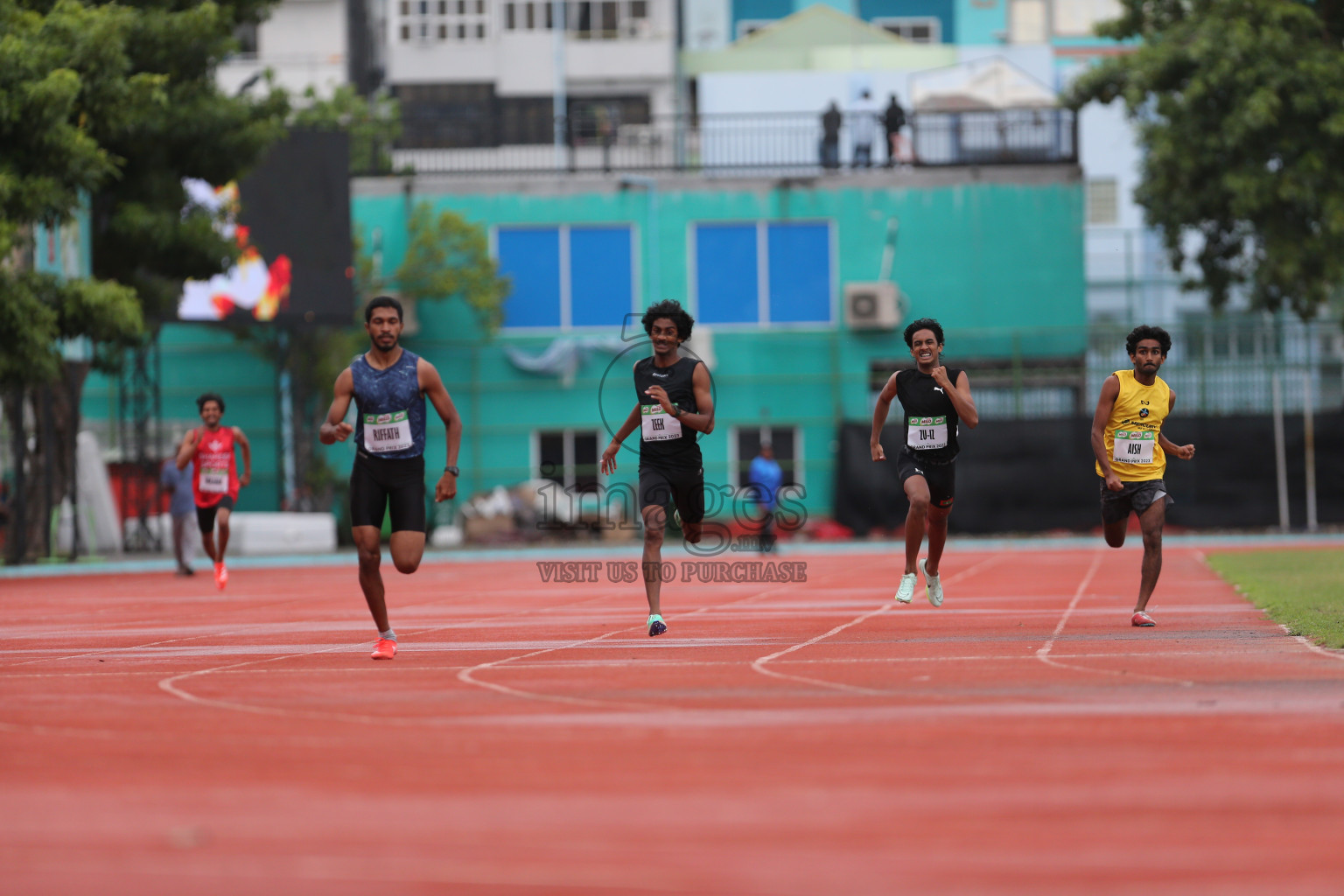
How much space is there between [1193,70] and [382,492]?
83.3 ft

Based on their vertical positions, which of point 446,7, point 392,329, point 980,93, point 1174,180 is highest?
point 446,7

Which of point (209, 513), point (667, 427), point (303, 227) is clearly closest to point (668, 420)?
Answer: point (667, 427)

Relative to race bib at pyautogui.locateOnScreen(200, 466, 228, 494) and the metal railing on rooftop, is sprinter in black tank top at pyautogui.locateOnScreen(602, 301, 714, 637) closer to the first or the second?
race bib at pyautogui.locateOnScreen(200, 466, 228, 494)

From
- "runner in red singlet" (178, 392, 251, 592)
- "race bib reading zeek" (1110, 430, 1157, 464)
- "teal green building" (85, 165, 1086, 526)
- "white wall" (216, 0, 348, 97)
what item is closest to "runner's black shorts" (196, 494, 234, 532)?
"runner in red singlet" (178, 392, 251, 592)

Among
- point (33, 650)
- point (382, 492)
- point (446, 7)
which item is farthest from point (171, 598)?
point (446, 7)

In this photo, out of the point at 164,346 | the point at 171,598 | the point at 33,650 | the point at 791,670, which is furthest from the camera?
the point at 164,346

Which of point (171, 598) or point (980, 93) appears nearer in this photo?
point (171, 598)

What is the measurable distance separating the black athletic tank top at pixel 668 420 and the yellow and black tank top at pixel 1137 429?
2.63 meters

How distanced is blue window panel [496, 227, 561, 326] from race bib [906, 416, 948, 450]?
24.8 m

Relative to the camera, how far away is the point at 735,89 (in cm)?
4806

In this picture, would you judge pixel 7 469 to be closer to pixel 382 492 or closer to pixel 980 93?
pixel 382 492

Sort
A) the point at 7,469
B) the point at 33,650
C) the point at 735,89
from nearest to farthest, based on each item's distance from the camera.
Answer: the point at 33,650 < the point at 7,469 < the point at 735,89

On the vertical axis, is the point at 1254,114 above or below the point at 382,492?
above

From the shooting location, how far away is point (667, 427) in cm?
1078
